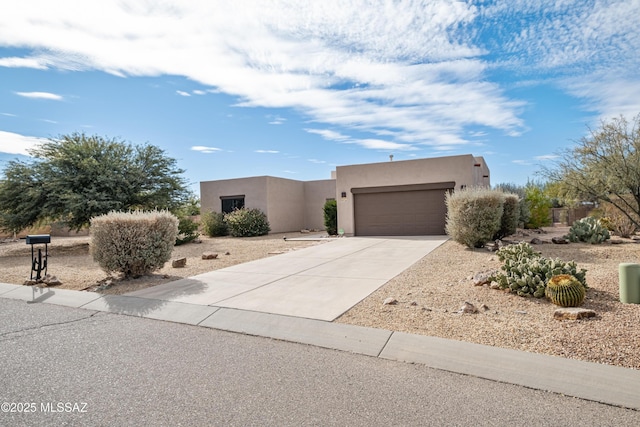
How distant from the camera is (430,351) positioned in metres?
3.73

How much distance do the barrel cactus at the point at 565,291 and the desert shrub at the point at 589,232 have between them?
802 cm

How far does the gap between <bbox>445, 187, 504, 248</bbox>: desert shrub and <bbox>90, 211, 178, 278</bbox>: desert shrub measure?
843 centimetres

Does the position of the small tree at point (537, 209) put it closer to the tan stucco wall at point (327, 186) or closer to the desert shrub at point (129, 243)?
the tan stucco wall at point (327, 186)

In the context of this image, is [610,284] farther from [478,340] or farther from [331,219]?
[331,219]

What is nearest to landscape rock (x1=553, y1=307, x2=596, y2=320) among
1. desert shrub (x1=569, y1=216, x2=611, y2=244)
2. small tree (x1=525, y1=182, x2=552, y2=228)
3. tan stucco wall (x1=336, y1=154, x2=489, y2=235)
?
desert shrub (x1=569, y1=216, x2=611, y2=244)

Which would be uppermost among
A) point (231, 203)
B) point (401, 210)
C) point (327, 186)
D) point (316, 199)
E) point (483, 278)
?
point (327, 186)

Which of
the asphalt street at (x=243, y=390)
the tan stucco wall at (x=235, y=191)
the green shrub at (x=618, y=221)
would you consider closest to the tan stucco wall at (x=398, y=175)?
the green shrub at (x=618, y=221)

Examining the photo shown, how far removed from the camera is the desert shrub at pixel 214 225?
2130 cm

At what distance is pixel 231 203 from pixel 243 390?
20802 mm

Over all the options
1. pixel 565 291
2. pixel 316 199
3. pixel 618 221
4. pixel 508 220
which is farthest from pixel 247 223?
pixel 565 291

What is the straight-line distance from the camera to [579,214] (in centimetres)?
2097

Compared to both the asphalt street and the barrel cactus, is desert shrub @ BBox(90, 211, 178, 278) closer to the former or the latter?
the asphalt street

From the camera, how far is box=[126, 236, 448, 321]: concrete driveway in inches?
219

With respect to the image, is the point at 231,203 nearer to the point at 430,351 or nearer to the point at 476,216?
the point at 476,216
